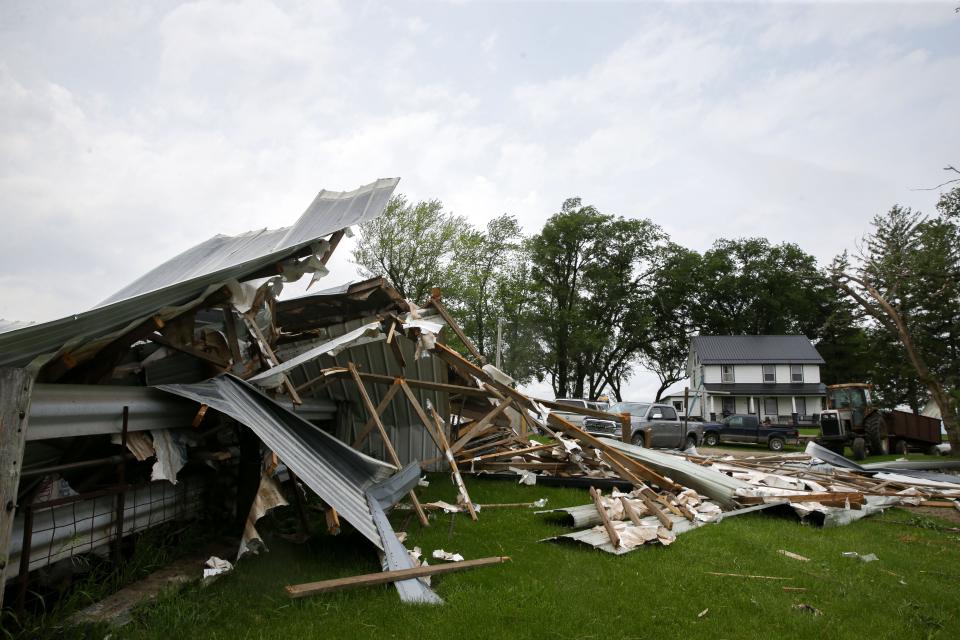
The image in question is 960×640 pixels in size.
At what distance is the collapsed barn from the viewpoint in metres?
3.79

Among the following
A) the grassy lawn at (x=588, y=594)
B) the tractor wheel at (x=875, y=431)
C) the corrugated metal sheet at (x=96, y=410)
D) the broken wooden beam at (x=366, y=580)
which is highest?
the corrugated metal sheet at (x=96, y=410)

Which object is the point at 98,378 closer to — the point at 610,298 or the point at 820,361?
the point at 610,298

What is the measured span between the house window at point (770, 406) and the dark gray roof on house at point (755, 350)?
2706 millimetres

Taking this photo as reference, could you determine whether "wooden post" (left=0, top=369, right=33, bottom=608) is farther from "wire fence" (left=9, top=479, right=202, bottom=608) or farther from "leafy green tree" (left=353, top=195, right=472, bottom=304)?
"leafy green tree" (left=353, top=195, right=472, bottom=304)

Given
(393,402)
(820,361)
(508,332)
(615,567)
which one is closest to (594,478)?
(393,402)

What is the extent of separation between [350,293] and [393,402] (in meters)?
2.52

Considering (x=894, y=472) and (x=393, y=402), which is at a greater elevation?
(x=393, y=402)

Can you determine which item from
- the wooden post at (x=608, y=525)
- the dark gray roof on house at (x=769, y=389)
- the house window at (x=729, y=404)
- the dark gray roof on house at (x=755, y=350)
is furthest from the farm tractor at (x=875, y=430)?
the house window at (x=729, y=404)

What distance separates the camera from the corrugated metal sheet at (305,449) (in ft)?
15.1

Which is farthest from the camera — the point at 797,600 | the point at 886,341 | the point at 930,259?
the point at 886,341

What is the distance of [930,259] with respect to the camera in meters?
15.7

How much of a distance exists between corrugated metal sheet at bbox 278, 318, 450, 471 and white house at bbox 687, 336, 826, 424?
34385mm

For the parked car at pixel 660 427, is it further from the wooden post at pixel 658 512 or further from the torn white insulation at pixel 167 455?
the torn white insulation at pixel 167 455

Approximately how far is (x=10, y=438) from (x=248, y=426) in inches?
61.7
